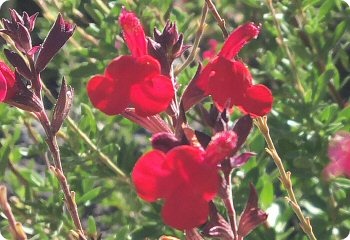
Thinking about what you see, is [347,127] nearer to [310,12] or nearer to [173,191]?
[310,12]

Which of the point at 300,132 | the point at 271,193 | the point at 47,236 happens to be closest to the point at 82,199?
the point at 47,236

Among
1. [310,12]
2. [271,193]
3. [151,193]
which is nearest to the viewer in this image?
[151,193]

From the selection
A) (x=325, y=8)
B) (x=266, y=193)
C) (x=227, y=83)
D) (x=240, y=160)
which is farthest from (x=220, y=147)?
(x=325, y=8)

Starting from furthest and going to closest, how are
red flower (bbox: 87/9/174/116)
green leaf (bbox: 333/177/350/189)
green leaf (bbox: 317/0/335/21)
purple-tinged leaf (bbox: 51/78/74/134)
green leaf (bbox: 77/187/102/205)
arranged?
green leaf (bbox: 317/0/335/21) → green leaf (bbox: 77/187/102/205) → green leaf (bbox: 333/177/350/189) → purple-tinged leaf (bbox: 51/78/74/134) → red flower (bbox: 87/9/174/116)

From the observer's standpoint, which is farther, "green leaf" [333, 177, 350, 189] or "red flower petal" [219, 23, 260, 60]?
"green leaf" [333, 177, 350, 189]

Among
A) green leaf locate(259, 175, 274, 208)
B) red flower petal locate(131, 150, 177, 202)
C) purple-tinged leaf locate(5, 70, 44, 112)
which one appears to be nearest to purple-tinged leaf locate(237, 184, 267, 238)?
red flower petal locate(131, 150, 177, 202)

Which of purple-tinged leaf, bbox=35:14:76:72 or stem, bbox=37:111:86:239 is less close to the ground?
purple-tinged leaf, bbox=35:14:76:72

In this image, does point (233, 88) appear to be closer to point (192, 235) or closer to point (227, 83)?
point (227, 83)

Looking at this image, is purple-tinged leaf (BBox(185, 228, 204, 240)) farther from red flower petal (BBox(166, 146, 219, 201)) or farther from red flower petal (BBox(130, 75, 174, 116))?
red flower petal (BBox(130, 75, 174, 116))
